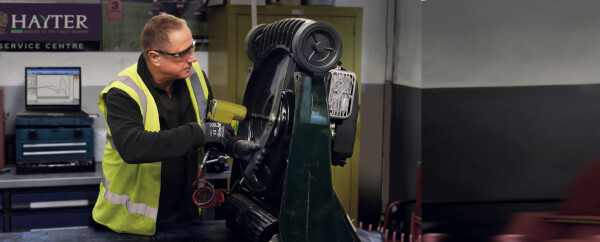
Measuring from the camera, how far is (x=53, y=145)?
10.8 feet

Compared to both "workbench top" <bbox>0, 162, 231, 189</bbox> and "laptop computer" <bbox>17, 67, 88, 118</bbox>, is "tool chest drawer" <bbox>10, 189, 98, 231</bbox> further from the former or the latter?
"laptop computer" <bbox>17, 67, 88, 118</bbox>

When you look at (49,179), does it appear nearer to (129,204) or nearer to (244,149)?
(129,204)

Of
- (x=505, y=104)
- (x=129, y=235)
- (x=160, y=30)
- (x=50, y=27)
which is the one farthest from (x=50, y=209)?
(x=505, y=104)

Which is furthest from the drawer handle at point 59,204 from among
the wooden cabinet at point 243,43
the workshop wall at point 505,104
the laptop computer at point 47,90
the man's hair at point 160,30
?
the workshop wall at point 505,104

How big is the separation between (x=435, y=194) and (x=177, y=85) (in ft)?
5.13

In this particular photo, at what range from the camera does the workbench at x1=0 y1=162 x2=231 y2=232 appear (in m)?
3.15

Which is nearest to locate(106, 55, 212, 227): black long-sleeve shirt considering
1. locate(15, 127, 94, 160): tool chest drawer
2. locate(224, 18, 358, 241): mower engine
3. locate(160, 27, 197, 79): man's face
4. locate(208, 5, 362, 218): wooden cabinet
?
locate(160, 27, 197, 79): man's face

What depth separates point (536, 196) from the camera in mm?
692

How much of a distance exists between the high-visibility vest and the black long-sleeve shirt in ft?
0.11

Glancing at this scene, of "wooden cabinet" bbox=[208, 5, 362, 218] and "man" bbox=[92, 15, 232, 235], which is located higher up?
"wooden cabinet" bbox=[208, 5, 362, 218]

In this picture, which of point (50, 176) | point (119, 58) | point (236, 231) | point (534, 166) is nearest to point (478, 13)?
point (534, 166)

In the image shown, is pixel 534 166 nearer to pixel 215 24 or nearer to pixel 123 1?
pixel 215 24

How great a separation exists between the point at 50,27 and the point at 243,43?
132 centimetres

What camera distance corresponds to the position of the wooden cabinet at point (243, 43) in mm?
3449
